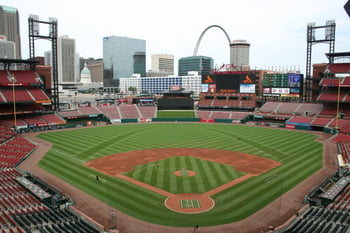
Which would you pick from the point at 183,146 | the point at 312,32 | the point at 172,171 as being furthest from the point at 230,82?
the point at 172,171

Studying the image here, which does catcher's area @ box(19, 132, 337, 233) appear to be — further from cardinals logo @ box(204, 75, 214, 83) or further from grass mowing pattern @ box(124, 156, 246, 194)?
cardinals logo @ box(204, 75, 214, 83)

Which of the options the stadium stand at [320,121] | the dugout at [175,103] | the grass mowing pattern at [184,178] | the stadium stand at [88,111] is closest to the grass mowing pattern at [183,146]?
the grass mowing pattern at [184,178]

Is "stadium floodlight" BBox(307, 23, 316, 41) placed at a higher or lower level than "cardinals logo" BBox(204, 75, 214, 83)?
higher

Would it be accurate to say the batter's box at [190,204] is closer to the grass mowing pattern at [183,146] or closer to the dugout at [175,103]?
the grass mowing pattern at [183,146]

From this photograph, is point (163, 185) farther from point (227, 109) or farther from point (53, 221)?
point (227, 109)

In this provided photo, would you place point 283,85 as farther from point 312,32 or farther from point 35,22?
point 35,22

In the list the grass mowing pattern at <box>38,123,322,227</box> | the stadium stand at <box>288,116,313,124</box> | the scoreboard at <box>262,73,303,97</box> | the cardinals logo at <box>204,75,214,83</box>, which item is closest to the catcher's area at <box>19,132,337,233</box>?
the grass mowing pattern at <box>38,123,322,227</box>
